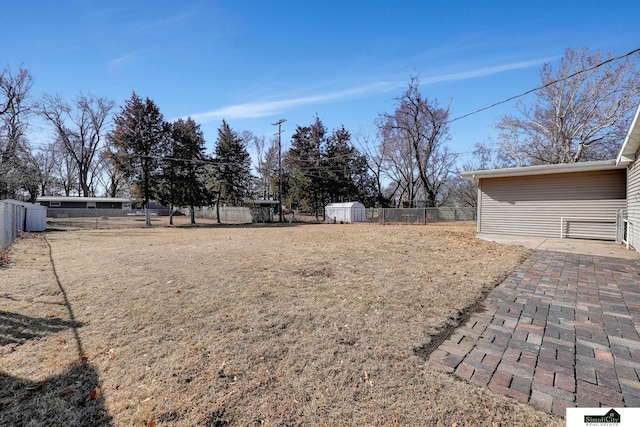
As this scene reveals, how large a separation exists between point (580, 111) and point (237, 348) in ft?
84.2

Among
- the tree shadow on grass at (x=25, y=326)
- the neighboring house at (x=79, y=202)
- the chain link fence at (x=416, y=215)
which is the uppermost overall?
the neighboring house at (x=79, y=202)

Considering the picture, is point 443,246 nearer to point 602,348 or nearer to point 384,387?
point 602,348

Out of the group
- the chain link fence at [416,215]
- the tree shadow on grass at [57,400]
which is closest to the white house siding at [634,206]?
the tree shadow on grass at [57,400]

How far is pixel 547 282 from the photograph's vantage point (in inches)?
188

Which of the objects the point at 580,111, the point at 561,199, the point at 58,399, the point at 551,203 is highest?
the point at 580,111

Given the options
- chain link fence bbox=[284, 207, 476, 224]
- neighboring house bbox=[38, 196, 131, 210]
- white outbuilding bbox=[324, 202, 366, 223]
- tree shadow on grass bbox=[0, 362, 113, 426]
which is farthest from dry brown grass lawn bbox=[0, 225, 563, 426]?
neighboring house bbox=[38, 196, 131, 210]

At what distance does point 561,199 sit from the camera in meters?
10.7

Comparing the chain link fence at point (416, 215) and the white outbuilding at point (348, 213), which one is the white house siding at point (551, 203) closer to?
the chain link fence at point (416, 215)

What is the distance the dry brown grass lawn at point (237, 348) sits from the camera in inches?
73.7

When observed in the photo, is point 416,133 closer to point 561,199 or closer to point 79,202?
point 561,199

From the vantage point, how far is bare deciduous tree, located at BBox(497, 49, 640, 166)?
1802cm

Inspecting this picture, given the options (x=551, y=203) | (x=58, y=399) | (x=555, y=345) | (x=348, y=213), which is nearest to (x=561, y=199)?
(x=551, y=203)

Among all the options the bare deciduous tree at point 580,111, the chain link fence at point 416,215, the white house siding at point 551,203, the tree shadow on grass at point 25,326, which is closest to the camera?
the tree shadow on grass at point 25,326

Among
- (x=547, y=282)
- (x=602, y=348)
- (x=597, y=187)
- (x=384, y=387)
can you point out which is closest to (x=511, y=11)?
(x=597, y=187)
